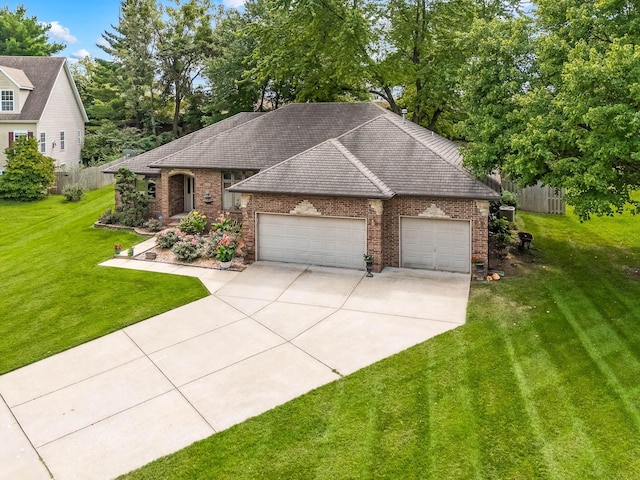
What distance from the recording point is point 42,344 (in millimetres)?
10453

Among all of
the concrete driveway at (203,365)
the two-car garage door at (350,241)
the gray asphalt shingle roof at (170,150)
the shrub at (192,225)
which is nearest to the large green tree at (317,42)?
the gray asphalt shingle roof at (170,150)

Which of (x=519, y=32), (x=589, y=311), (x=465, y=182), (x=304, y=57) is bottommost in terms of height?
(x=589, y=311)

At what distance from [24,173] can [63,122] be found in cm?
799

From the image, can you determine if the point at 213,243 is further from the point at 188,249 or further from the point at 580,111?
the point at 580,111

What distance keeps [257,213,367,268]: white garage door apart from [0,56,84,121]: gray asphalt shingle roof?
22953mm

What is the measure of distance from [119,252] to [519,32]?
15089 mm

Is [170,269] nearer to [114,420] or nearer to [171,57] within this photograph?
[114,420]

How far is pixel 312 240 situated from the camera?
15422 mm

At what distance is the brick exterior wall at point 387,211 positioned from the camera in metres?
14.1

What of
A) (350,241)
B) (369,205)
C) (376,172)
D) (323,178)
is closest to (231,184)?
(323,178)

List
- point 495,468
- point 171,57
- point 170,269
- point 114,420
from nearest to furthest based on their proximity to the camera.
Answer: point 495,468
point 114,420
point 170,269
point 171,57

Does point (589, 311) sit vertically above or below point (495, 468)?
above

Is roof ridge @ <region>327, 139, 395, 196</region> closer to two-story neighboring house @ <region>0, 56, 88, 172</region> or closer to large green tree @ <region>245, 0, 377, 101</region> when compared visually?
large green tree @ <region>245, 0, 377, 101</region>

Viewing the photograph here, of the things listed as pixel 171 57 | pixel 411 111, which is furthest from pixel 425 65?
pixel 171 57
